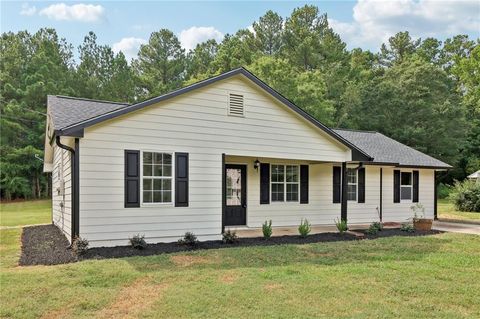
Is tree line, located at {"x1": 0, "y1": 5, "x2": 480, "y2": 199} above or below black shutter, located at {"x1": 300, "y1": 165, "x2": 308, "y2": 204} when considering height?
above

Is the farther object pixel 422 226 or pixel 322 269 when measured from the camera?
pixel 422 226

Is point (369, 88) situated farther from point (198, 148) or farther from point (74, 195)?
point (74, 195)

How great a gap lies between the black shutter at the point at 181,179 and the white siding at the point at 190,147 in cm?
15

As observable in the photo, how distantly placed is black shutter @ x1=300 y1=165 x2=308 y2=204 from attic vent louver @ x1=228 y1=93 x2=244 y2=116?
364cm

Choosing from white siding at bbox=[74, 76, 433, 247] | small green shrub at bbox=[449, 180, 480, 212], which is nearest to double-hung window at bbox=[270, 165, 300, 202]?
white siding at bbox=[74, 76, 433, 247]

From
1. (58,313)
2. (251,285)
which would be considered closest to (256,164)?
(251,285)

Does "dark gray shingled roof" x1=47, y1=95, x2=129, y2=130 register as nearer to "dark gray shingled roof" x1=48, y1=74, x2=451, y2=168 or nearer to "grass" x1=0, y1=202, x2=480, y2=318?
"dark gray shingled roof" x1=48, y1=74, x2=451, y2=168

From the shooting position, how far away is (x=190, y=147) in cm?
992

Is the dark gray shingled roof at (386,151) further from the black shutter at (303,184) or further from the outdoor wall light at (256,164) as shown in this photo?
the outdoor wall light at (256,164)

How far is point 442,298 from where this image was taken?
5.44 metres

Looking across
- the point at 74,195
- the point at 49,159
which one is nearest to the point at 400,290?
the point at 74,195

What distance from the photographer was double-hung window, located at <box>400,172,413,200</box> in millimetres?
15609

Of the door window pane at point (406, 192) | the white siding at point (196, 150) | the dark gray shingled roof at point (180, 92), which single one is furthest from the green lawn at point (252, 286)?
the door window pane at point (406, 192)

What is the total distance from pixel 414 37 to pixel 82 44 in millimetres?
36156
